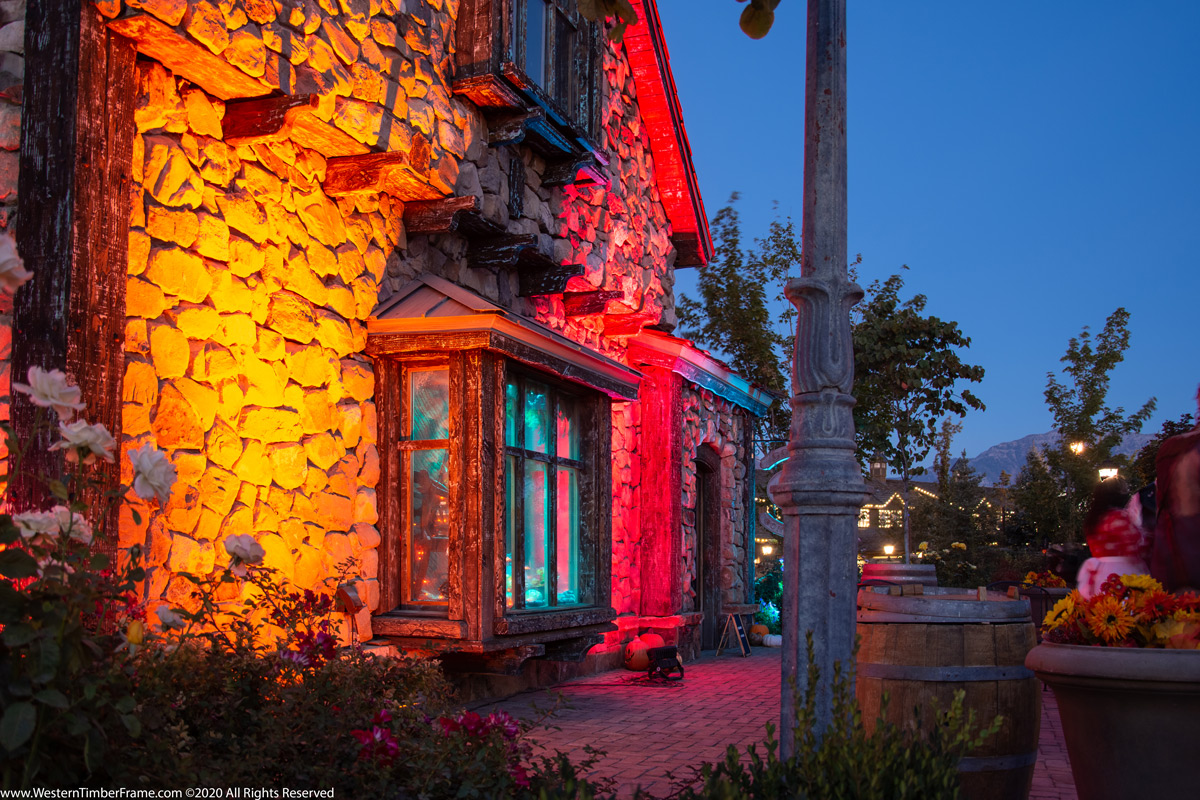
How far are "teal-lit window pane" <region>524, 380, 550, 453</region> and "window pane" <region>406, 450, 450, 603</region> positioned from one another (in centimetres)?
92

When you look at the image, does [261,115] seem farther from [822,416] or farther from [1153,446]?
[1153,446]

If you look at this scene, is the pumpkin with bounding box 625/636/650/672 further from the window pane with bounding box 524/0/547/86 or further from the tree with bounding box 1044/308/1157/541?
the tree with bounding box 1044/308/1157/541

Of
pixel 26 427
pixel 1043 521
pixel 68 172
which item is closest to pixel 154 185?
pixel 68 172

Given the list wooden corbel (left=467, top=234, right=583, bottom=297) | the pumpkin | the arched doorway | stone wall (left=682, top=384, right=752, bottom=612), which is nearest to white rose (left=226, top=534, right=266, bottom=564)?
wooden corbel (left=467, top=234, right=583, bottom=297)

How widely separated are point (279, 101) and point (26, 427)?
7.11ft

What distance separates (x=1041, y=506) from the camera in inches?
1070

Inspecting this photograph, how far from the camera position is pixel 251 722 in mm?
3650

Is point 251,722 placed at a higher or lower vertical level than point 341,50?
lower

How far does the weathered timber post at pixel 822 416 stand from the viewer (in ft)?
11.5

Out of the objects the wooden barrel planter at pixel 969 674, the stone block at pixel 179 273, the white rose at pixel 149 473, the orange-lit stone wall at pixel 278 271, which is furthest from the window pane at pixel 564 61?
the white rose at pixel 149 473

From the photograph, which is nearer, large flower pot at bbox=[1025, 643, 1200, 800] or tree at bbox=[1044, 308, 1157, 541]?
large flower pot at bbox=[1025, 643, 1200, 800]

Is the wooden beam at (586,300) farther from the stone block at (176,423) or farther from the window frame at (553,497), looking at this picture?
the stone block at (176,423)

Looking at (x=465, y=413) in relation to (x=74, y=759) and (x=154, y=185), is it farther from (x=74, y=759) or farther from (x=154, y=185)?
(x=74, y=759)

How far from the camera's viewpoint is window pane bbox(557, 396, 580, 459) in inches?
317
